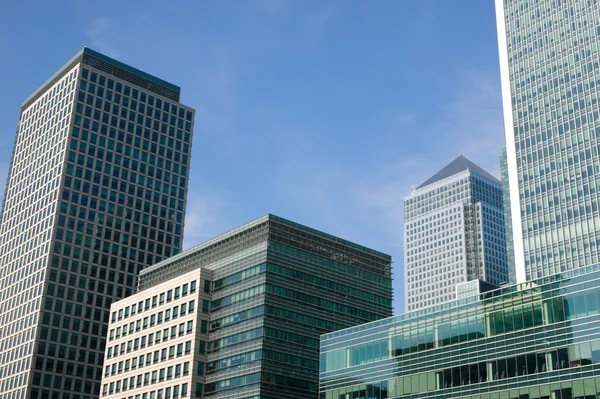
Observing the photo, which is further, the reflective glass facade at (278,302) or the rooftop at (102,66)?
the rooftop at (102,66)

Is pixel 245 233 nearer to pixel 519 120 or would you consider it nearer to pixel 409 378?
pixel 409 378

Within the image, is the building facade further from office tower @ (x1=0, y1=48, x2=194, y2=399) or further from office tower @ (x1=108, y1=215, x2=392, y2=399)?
office tower @ (x1=0, y1=48, x2=194, y2=399)

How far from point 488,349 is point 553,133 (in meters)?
84.2

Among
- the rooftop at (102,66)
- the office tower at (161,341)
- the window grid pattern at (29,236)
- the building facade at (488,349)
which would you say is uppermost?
the rooftop at (102,66)

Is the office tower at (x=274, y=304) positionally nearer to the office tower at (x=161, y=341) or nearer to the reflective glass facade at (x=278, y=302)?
the reflective glass facade at (x=278, y=302)

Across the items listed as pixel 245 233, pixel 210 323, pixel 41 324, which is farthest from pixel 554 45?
pixel 41 324

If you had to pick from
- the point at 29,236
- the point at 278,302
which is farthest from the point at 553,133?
the point at 29,236

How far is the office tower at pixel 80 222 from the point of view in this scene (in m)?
169

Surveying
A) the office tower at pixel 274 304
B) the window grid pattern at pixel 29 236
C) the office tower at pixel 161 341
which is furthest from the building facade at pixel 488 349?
the window grid pattern at pixel 29 236

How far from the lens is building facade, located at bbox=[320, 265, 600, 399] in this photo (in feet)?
260

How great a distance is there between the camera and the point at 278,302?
122 meters

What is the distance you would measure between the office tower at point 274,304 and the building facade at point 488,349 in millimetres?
16302

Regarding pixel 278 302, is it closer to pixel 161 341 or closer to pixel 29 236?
pixel 161 341

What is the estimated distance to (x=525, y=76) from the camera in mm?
168250
